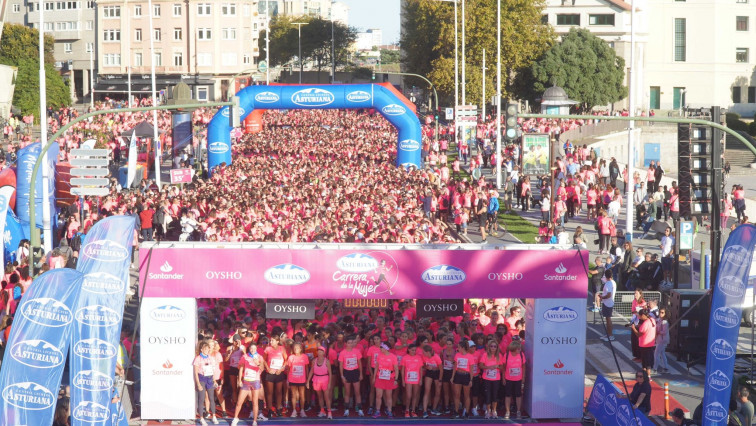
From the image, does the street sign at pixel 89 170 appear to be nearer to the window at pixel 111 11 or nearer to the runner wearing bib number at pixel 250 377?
the runner wearing bib number at pixel 250 377

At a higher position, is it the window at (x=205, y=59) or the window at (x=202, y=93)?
the window at (x=205, y=59)

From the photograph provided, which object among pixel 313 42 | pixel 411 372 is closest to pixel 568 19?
pixel 313 42

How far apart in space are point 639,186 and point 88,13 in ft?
259

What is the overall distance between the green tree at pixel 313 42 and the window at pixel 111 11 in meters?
31.5

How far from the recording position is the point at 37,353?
13242 millimetres

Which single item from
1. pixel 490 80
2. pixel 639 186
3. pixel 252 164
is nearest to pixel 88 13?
pixel 490 80

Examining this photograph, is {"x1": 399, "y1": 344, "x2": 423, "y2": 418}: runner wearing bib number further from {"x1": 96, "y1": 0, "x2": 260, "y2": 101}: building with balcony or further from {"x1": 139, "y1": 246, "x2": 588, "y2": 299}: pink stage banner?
{"x1": 96, "y1": 0, "x2": 260, "y2": 101}: building with balcony

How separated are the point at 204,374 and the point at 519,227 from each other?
19.0m

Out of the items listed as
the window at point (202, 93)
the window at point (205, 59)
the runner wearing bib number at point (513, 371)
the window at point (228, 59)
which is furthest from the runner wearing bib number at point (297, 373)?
the window at point (228, 59)

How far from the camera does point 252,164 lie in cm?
4109

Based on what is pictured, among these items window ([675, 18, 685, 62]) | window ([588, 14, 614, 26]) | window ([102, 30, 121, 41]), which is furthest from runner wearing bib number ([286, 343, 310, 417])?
window ([102, 30, 121, 41])

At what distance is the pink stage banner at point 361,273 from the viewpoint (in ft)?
55.1

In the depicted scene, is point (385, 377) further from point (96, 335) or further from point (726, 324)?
point (726, 324)

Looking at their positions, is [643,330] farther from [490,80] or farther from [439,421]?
[490,80]
